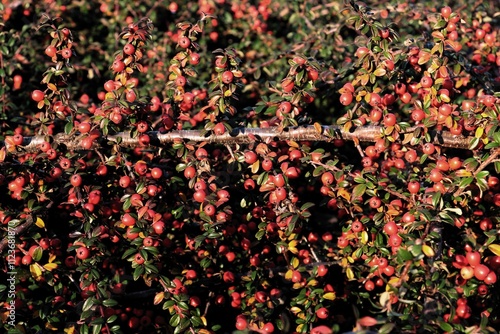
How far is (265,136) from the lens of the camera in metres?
2.97

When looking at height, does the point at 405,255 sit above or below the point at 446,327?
above

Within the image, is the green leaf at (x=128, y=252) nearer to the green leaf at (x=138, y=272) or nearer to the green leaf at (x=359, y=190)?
the green leaf at (x=138, y=272)

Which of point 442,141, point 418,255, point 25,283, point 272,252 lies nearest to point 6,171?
point 25,283

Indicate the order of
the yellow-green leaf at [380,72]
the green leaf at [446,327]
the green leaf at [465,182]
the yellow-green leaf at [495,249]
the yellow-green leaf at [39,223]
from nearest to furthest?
1. the green leaf at [446,327]
2. the yellow-green leaf at [495,249]
3. the green leaf at [465,182]
4. the yellow-green leaf at [39,223]
5. the yellow-green leaf at [380,72]

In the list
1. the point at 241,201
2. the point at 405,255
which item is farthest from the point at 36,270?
the point at 405,255

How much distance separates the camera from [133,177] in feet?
9.59

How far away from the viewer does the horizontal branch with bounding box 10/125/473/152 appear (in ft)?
9.35

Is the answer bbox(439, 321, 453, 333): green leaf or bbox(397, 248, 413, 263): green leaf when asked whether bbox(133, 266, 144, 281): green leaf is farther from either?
bbox(439, 321, 453, 333): green leaf

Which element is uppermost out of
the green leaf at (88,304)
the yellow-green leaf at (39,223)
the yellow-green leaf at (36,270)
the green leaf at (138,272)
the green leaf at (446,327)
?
the green leaf at (446,327)

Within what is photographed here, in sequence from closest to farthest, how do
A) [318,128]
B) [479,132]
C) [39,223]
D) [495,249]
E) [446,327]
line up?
[446,327]
[495,249]
[479,132]
[39,223]
[318,128]

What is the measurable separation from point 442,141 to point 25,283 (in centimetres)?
268

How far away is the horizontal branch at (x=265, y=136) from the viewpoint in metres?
2.85

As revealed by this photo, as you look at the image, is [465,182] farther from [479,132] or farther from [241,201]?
[241,201]

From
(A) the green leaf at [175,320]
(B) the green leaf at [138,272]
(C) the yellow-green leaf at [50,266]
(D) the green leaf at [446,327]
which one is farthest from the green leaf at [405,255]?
(C) the yellow-green leaf at [50,266]
